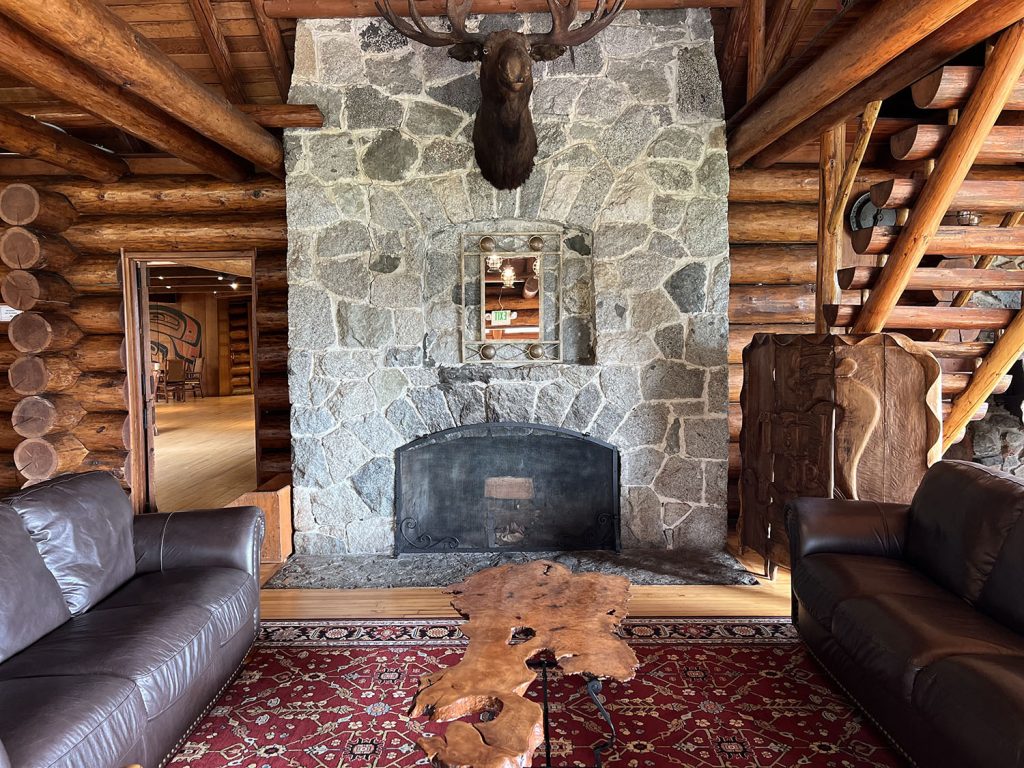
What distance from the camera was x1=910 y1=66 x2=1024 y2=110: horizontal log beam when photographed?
262 centimetres

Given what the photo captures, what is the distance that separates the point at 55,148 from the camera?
4.00 m

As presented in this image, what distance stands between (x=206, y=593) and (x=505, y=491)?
2.06 meters

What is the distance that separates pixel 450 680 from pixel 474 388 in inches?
95.6

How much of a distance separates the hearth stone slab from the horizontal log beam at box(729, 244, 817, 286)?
6.73 ft

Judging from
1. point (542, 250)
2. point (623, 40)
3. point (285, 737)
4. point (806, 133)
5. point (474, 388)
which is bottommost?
point (285, 737)

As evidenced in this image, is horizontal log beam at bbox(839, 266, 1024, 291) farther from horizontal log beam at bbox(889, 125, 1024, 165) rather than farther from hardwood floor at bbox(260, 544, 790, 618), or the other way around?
hardwood floor at bbox(260, 544, 790, 618)

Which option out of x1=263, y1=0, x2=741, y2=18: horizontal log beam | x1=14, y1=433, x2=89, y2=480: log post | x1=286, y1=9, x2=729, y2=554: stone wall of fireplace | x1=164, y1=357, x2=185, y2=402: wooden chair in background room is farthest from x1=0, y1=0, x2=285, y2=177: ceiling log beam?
x1=164, y1=357, x2=185, y2=402: wooden chair in background room

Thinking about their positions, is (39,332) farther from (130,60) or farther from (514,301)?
(514,301)

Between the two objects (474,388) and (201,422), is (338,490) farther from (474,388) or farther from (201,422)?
(201,422)

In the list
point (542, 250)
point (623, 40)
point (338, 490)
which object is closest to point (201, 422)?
point (338, 490)

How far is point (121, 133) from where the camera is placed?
4.56m

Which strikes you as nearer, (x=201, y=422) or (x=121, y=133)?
(x=121, y=133)

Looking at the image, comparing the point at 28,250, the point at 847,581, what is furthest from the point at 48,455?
the point at 847,581

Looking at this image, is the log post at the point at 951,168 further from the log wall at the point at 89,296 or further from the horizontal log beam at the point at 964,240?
the log wall at the point at 89,296
